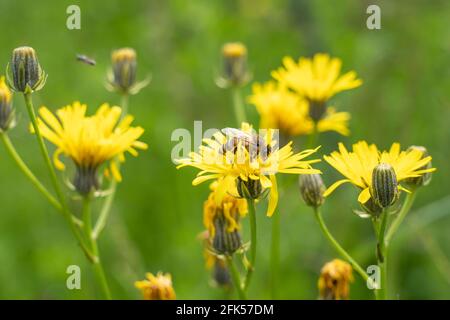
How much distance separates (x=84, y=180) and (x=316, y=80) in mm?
1090

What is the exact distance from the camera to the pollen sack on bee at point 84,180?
2500 millimetres

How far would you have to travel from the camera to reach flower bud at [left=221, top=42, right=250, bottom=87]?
3.30 meters

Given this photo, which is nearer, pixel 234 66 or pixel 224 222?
pixel 224 222

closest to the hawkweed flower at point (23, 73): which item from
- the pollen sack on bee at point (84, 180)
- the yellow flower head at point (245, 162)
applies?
the pollen sack on bee at point (84, 180)

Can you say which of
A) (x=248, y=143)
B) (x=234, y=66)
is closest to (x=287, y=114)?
(x=234, y=66)

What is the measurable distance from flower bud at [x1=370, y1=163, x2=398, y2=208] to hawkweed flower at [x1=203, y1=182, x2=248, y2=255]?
0.47m

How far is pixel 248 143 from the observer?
2111 mm

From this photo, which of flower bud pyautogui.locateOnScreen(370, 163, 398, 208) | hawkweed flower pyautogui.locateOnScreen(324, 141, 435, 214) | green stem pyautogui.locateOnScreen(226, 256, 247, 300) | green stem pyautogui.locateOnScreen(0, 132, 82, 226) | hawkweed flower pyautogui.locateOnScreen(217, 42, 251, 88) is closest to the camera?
flower bud pyautogui.locateOnScreen(370, 163, 398, 208)

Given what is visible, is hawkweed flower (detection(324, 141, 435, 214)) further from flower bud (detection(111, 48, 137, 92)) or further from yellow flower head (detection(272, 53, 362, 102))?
flower bud (detection(111, 48, 137, 92))

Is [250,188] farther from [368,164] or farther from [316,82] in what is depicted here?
[316,82]

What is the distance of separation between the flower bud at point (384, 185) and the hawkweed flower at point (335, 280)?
0.55m

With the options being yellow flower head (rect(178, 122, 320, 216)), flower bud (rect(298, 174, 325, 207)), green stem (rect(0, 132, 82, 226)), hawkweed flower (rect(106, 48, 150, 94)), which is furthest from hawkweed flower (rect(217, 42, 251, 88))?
yellow flower head (rect(178, 122, 320, 216))

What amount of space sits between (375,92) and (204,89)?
1.24m
